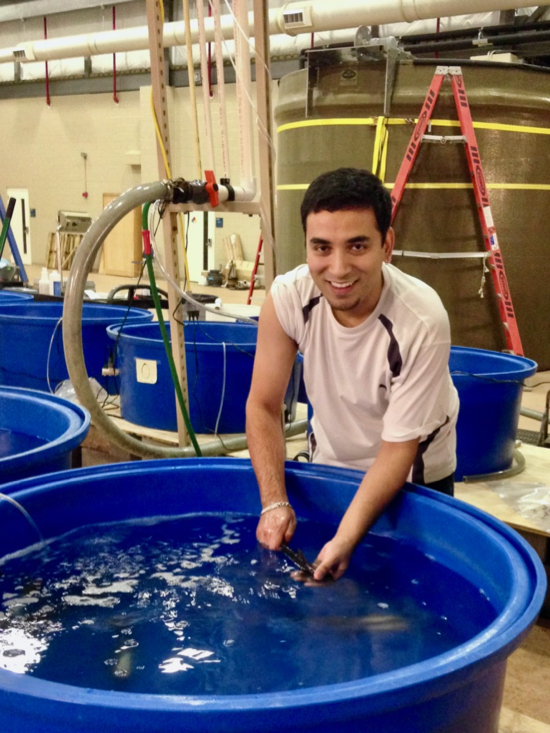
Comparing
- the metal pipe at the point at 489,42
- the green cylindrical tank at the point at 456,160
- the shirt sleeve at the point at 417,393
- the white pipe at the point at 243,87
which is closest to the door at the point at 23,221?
the metal pipe at the point at 489,42

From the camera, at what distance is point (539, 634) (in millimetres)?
2295

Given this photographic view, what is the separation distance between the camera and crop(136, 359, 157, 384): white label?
3.08 meters

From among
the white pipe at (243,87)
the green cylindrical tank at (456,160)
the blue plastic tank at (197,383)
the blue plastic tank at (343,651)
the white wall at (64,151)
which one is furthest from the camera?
the white wall at (64,151)

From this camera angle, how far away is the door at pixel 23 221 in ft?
46.9

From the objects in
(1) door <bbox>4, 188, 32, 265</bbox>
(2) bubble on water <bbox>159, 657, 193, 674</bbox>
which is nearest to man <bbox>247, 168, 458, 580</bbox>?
(2) bubble on water <bbox>159, 657, 193, 674</bbox>

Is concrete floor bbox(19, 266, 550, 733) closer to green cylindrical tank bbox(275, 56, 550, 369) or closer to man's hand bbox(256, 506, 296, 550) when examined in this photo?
man's hand bbox(256, 506, 296, 550)

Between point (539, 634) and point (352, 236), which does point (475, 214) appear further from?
point (352, 236)

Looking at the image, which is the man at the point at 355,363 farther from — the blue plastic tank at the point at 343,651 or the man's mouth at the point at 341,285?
the blue plastic tank at the point at 343,651

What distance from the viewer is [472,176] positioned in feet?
15.8

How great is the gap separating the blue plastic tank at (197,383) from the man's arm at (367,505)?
1.50m

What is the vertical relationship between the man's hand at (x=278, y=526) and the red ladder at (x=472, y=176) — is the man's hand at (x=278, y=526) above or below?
below

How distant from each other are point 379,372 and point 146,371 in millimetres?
1628

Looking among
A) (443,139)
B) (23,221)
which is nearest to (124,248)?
(23,221)

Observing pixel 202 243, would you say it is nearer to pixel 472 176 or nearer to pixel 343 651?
pixel 472 176
